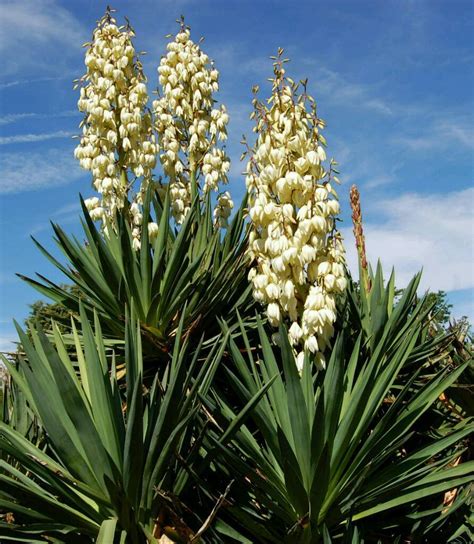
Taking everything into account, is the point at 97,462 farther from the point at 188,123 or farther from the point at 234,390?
the point at 188,123

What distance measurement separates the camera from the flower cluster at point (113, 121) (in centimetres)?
367

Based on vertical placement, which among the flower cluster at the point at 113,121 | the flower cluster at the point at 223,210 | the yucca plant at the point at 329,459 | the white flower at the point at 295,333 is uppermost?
the flower cluster at the point at 113,121

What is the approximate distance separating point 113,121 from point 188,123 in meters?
0.52

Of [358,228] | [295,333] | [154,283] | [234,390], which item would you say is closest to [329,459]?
[295,333]

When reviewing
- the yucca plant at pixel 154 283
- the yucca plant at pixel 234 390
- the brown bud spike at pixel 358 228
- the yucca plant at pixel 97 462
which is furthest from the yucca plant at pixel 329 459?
the brown bud spike at pixel 358 228

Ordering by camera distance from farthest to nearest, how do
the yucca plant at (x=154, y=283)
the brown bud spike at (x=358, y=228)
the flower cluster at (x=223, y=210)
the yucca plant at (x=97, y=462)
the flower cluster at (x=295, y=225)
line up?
1. the flower cluster at (x=223, y=210)
2. the brown bud spike at (x=358, y=228)
3. the yucca plant at (x=154, y=283)
4. the flower cluster at (x=295, y=225)
5. the yucca plant at (x=97, y=462)

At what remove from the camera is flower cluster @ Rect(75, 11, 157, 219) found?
3.67 m

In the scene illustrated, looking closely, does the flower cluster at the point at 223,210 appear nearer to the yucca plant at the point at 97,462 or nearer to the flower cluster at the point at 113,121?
the flower cluster at the point at 113,121

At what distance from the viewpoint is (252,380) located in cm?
260

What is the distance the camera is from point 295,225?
8.96 ft

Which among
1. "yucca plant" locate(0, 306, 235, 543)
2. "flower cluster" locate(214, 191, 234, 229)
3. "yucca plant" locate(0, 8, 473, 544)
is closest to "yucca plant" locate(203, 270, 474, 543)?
"yucca plant" locate(0, 8, 473, 544)

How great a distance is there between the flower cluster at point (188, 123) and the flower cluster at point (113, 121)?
0.59 ft

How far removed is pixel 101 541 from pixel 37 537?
0.49 metres

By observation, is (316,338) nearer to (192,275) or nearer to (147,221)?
(192,275)
